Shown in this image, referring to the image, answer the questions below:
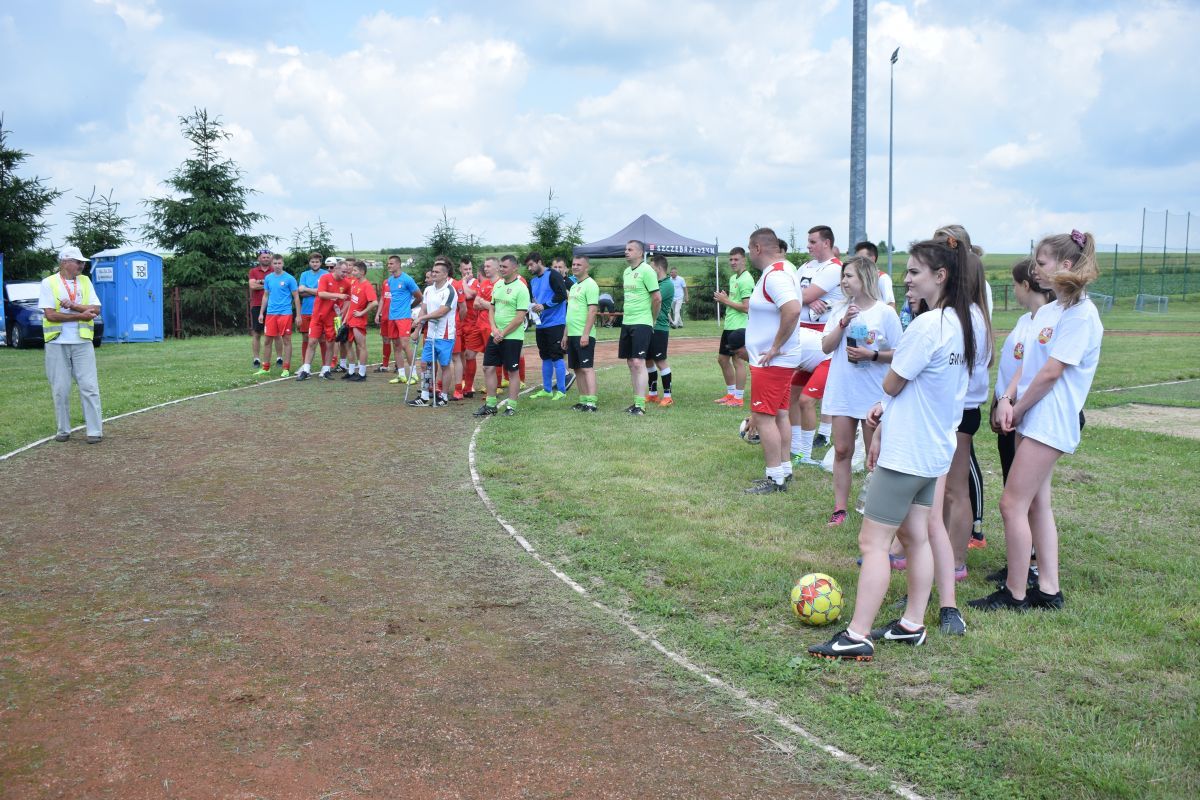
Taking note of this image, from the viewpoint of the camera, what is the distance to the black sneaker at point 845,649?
4.63 meters

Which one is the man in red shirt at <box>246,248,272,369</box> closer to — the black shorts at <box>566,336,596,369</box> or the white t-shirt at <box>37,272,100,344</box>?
the white t-shirt at <box>37,272,100,344</box>

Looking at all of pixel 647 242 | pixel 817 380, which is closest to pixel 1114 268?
pixel 647 242

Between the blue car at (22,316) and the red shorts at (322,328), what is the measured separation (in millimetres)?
10779

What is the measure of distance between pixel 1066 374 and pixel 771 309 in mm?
3352

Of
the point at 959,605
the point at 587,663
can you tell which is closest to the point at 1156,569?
the point at 959,605

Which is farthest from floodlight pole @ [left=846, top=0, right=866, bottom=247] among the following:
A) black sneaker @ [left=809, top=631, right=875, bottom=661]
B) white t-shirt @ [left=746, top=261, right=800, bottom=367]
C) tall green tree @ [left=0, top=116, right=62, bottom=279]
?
tall green tree @ [left=0, top=116, right=62, bottom=279]

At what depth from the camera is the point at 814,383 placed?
869 centimetres

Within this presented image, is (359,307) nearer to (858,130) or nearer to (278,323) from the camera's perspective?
(278,323)

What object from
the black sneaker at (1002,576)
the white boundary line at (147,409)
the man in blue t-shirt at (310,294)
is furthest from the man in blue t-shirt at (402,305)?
the black sneaker at (1002,576)

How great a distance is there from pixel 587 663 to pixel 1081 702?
2201mm

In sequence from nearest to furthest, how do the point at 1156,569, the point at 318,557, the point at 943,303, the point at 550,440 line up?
the point at 943,303 → the point at 1156,569 → the point at 318,557 → the point at 550,440

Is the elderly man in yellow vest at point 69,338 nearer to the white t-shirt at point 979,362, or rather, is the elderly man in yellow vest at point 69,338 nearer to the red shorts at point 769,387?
the red shorts at point 769,387

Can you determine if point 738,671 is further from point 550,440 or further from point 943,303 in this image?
point 550,440

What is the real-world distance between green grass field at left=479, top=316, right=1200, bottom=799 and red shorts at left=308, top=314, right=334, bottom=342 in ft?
22.5
